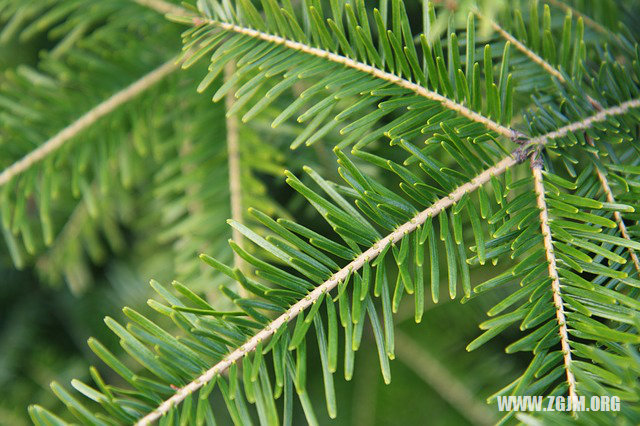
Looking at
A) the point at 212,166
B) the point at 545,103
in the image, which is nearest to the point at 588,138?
the point at 545,103

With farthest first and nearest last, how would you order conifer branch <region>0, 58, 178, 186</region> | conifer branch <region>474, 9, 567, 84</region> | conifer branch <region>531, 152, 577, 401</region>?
1. conifer branch <region>0, 58, 178, 186</region>
2. conifer branch <region>474, 9, 567, 84</region>
3. conifer branch <region>531, 152, 577, 401</region>

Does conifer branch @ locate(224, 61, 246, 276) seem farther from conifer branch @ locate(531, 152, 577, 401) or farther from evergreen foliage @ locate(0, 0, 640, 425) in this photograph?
conifer branch @ locate(531, 152, 577, 401)

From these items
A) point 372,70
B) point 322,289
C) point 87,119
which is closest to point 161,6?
point 87,119

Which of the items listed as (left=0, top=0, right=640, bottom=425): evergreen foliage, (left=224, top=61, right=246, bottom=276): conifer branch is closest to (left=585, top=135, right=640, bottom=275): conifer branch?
(left=0, top=0, right=640, bottom=425): evergreen foliage

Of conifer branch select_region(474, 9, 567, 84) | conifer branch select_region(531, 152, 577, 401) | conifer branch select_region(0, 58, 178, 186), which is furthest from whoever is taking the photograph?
conifer branch select_region(0, 58, 178, 186)

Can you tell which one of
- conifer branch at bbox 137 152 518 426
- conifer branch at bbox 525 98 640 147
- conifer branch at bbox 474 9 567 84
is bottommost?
conifer branch at bbox 137 152 518 426

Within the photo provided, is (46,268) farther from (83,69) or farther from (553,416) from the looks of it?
(553,416)

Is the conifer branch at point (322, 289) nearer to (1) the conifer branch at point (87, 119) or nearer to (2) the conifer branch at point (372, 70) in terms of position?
(2) the conifer branch at point (372, 70)
